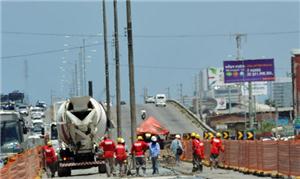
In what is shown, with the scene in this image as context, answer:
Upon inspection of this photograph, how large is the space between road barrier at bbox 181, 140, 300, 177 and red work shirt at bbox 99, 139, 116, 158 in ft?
19.3

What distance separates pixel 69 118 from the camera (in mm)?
36125

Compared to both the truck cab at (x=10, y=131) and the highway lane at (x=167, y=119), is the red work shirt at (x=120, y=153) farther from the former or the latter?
the highway lane at (x=167, y=119)

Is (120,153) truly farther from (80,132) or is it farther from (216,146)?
(216,146)

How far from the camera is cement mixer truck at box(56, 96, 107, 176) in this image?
119ft

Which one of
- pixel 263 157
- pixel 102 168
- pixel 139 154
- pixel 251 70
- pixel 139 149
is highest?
pixel 251 70

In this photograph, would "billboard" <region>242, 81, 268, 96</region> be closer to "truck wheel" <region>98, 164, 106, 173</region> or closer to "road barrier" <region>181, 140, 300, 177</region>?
"road barrier" <region>181, 140, 300, 177</region>

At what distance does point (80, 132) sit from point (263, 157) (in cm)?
865

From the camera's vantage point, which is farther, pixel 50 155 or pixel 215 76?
pixel 215 76

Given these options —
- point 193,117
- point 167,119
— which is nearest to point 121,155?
point 167,119

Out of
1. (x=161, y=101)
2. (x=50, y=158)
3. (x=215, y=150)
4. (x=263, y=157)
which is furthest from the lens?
(x=161, y=101)

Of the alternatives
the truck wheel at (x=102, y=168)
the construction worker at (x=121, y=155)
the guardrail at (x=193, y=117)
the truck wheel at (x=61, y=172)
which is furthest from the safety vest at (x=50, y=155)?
the guardrail at (x=193, y=117)

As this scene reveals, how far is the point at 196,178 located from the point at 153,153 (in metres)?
4.94

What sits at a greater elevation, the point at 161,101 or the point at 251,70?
the point at 251,70

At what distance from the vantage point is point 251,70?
9269cm
